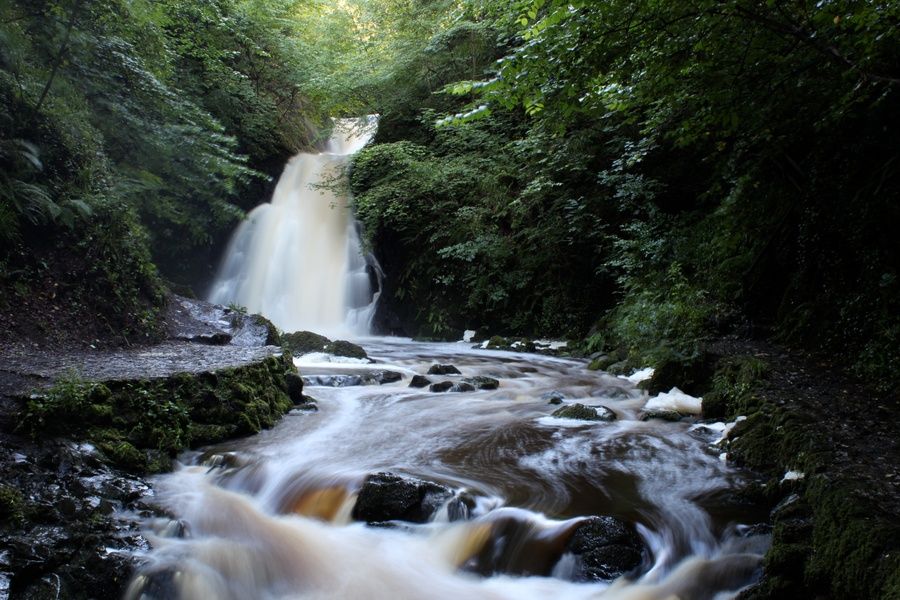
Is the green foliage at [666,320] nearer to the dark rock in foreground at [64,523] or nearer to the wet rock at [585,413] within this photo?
the wet rock at [585,413]

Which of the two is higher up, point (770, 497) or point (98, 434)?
point (770, 497)

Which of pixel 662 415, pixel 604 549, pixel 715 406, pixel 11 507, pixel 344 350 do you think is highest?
pixel 715 406

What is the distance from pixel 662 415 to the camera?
6672 millimetres

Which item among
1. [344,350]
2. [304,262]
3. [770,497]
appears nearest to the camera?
[770,497]

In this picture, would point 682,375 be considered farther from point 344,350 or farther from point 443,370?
point 344,350

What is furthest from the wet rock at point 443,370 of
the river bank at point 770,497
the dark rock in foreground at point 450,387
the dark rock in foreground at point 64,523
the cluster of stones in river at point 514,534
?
the dark rock in foreground at point 64,523

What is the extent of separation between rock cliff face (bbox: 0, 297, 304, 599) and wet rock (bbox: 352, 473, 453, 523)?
62.6 inches

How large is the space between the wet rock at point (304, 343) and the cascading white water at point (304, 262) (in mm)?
4644

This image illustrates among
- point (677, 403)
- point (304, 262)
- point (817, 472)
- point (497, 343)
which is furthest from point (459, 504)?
point (304, 262)

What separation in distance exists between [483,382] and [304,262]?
10.2m

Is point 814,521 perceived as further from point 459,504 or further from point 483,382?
point 483,382

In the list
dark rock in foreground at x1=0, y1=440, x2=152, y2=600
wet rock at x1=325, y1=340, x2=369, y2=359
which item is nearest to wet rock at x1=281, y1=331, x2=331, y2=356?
wet rock at x1=325, y1=340, x2=369, y2=359

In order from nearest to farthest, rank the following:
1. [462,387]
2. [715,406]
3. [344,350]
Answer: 1. [715,406]
2. [462,387]
3. [344,350]

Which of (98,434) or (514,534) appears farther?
(98,434)
